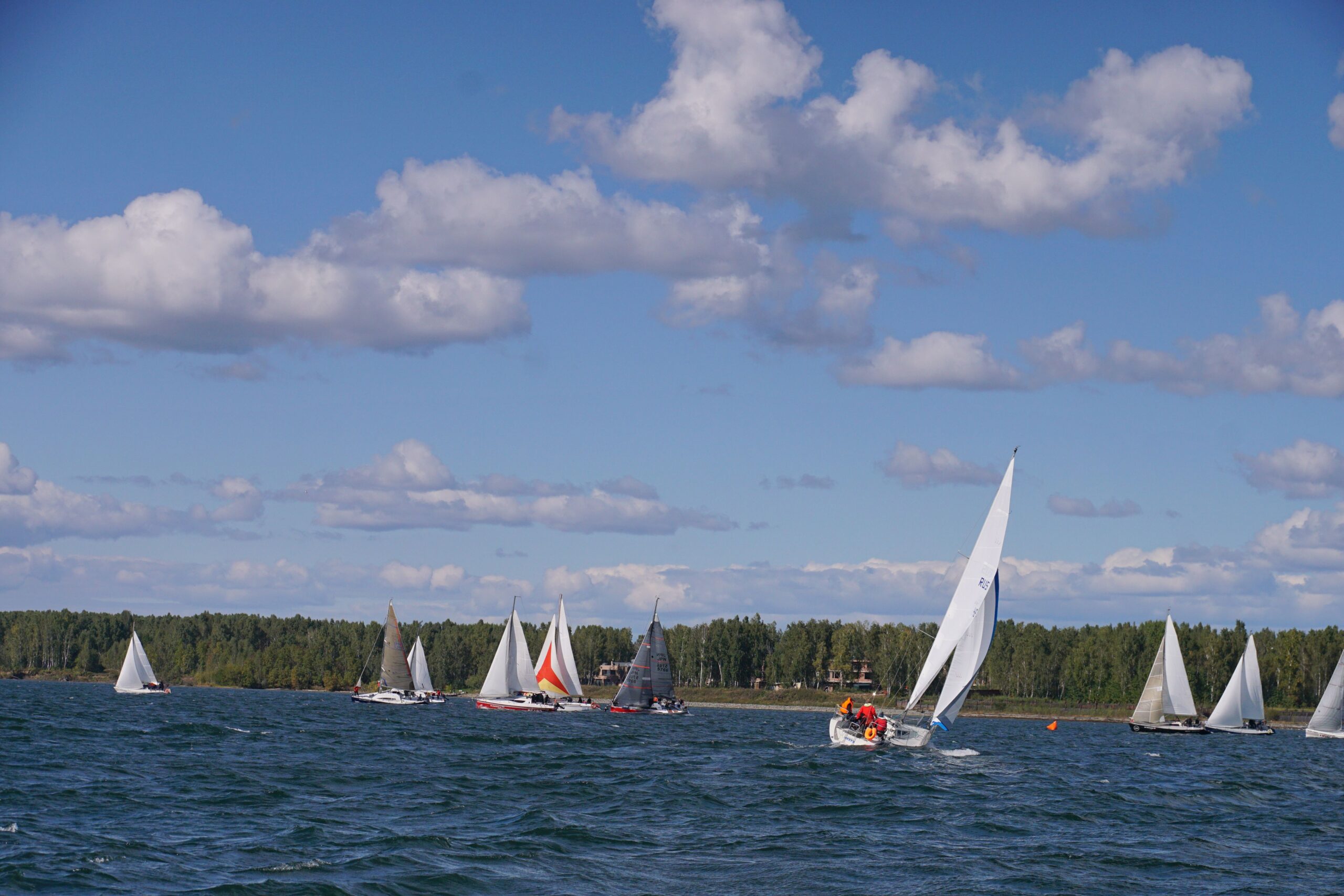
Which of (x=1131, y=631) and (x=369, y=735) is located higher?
(x=1131, y=631)

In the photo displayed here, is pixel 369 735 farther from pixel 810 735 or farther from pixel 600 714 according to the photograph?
pixel 600 714

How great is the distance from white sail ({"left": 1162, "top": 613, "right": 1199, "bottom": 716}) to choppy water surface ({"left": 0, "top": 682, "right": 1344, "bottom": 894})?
39853 millimetres

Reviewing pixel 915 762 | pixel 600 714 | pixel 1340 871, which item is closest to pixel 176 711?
pixel 600 714

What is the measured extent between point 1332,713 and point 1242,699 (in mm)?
9707

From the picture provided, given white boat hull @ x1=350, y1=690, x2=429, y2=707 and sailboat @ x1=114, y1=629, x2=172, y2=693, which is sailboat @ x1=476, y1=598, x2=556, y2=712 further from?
sailboat @ x1=114, y1=629, x2=172, y2=693

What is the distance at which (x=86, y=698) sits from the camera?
463ft

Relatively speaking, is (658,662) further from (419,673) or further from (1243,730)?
(1243,730)

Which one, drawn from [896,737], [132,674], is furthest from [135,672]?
[896,737]

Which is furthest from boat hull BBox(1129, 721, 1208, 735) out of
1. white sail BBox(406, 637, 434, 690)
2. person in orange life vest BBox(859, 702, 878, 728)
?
white sail BBox(406, 637, 434, 690)

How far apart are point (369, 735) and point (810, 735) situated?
29080mm

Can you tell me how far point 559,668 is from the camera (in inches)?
4756

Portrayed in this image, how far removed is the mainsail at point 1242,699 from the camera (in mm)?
114000

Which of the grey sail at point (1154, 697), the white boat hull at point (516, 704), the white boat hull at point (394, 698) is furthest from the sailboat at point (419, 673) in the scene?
the grey sail at point (1154, 697)

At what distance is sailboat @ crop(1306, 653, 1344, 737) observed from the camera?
4144 inches
